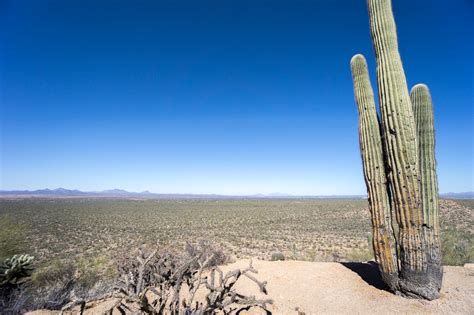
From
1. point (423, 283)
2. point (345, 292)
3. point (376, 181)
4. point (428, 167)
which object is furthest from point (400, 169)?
point (345, 292)

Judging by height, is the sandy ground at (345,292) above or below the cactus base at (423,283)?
below

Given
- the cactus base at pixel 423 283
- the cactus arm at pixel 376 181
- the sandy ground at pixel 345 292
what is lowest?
the sandy ground at pixel 345 292

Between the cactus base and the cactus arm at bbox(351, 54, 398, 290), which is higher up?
the cactus arm at bbox(351, 54, 398, 290)

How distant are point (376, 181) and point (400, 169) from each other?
0.55 m

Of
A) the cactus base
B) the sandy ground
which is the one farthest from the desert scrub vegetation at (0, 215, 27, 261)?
the cactus base

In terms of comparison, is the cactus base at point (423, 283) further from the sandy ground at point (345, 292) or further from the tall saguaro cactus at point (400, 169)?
the sandy ground at point (345, 292)

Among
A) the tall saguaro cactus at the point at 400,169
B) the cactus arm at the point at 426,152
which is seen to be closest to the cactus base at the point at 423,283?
the tall saguaro cactus at the point at 400,169

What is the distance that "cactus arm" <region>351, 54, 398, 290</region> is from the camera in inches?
216

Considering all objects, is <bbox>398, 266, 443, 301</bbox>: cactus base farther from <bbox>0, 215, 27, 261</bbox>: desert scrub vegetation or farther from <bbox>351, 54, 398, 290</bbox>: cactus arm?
<bbox>0, 215, 27, 261</bbox>: desert scrub vegetation

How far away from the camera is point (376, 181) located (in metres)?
5.68

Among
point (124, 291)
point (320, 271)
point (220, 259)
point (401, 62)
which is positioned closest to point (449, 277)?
point (320, 271)

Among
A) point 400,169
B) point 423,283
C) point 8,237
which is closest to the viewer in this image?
point 423,283

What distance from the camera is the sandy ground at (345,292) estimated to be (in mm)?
4859

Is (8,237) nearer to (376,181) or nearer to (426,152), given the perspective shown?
(376,181)
